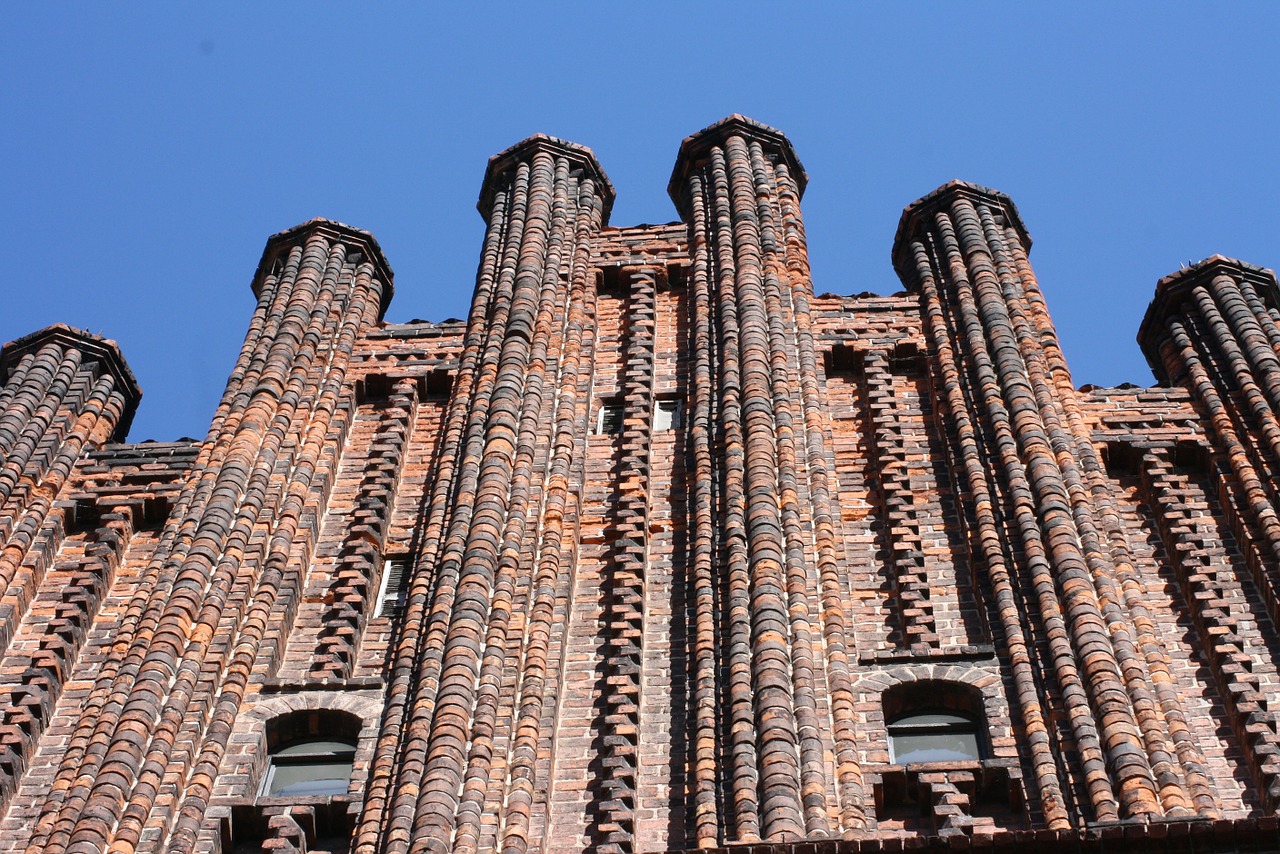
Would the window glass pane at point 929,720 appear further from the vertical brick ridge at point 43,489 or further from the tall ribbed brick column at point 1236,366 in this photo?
the vertical brick ridge at point 43,489

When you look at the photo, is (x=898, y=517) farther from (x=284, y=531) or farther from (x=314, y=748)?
(x=314, y=748)

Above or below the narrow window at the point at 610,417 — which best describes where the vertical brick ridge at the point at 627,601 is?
below

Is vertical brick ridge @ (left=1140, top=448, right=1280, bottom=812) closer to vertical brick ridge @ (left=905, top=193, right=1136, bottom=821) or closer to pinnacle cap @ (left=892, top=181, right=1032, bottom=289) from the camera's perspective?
vertical brick ridge @ (left=905, top=193, right=1136, bottom=821)

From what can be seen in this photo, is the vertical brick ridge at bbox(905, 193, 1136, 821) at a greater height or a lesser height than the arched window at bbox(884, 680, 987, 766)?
greater

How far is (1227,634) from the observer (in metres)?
14.5

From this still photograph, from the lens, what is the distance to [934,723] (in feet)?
45.2

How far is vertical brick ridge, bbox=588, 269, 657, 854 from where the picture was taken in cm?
1266

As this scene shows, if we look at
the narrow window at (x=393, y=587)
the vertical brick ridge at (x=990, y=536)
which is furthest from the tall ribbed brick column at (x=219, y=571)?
the vertical brick ridge at (x=990, y=536)

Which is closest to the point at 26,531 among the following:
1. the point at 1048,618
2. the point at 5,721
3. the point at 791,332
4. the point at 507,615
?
the point at 5,721

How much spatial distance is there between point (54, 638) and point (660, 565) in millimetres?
4213

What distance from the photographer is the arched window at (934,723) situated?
531 inches

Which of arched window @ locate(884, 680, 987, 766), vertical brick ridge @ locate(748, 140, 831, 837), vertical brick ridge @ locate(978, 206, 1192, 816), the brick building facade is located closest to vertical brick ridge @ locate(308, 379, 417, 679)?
the brick building facade

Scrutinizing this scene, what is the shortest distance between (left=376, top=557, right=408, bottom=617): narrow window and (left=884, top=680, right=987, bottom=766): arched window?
3496mm

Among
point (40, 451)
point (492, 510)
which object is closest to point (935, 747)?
point (492, 510)
